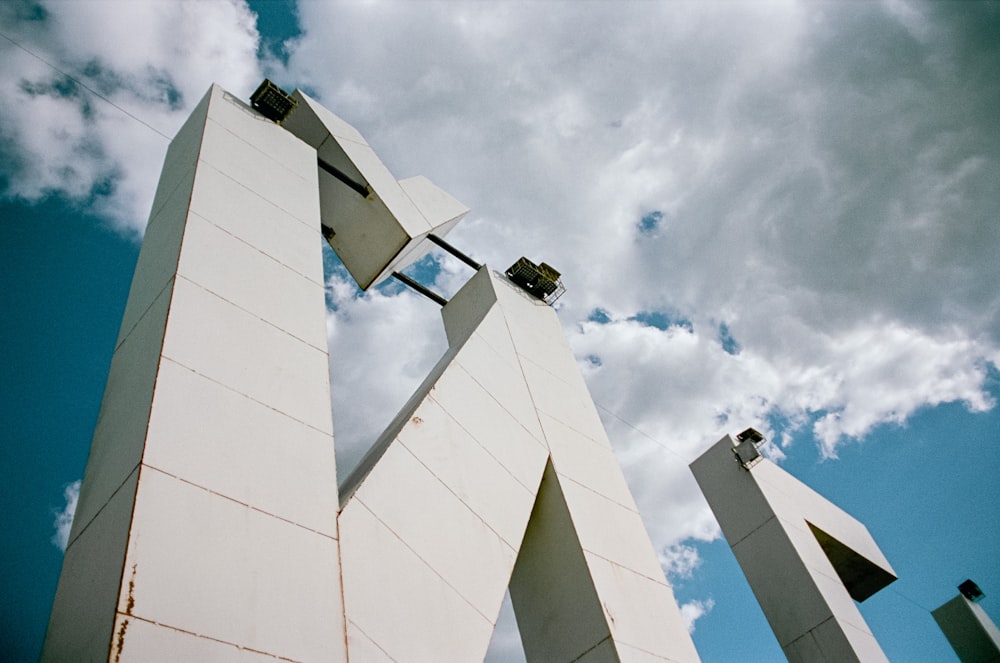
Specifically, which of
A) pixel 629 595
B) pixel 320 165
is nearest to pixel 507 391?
pixel 629 595

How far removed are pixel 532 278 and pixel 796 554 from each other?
8.19m

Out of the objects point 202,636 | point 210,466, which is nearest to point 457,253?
point 210,466

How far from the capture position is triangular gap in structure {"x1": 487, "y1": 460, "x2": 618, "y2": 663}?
689 cm

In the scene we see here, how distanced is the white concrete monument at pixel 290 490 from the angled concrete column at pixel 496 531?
3 centimetres

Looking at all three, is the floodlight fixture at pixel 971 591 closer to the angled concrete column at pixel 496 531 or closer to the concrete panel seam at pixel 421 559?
the angled concrete column at pixel 496 531

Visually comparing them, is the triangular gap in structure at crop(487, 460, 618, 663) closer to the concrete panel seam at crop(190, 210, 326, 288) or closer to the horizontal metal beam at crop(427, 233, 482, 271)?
the concrete panel seam at crop(190, 210, 326, 288)

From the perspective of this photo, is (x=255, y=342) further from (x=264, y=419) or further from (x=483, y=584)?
(x=483, y=584)

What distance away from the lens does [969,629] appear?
56.2ft

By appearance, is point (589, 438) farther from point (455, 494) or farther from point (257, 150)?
point (257, 150)

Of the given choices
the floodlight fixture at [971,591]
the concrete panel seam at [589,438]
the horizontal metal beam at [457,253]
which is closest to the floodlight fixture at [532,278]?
the horizontal metal beam at [457,253]

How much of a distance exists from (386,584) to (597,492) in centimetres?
438

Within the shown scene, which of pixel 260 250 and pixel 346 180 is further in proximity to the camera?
pixel 346 180

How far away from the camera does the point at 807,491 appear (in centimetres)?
1586

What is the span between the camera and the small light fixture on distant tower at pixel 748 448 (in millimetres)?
13859
